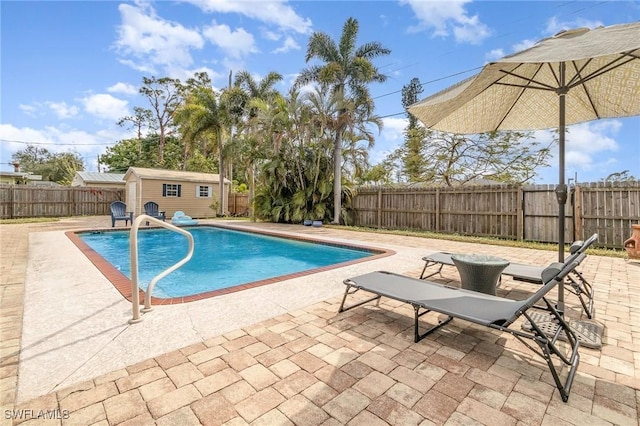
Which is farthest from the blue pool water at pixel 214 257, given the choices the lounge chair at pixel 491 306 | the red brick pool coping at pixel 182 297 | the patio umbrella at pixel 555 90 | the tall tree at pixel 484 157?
the tall tree at pixel 484 157

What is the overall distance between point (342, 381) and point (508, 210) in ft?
31.7

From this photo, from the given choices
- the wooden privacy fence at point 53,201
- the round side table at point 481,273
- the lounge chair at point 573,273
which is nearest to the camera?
the lounge chair at point 573,273

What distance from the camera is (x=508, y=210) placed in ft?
31.4

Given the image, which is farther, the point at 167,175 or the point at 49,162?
the point at 49,162

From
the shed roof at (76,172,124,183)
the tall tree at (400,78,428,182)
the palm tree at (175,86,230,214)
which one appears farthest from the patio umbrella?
the shed roof at (76,172,124,183)

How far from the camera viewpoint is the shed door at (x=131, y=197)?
58.7 feet

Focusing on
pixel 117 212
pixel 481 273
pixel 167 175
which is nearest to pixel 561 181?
pixel 481 273

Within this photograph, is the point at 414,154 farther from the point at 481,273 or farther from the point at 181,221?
the point at 481,273

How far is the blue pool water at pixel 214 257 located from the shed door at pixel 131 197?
290 inches

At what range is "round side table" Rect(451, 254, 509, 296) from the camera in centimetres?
322

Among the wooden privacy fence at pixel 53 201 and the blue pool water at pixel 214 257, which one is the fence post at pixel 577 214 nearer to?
the blue pool water at pixel 214 257

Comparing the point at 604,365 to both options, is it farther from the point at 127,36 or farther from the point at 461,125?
the point at 127,36

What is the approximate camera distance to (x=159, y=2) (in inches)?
340

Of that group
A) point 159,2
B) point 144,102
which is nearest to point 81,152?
point 144,102
